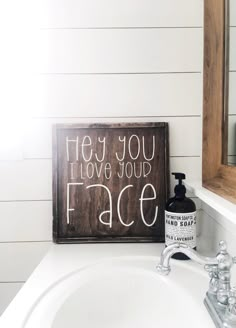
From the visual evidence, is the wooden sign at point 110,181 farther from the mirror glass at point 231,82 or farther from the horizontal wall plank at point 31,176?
the mirror glass at point 231,82

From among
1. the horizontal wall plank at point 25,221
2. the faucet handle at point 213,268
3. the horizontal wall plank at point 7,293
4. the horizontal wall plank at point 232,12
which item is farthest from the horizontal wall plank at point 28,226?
the horizontal wall plank at point 232,12

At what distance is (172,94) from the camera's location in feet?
3.05

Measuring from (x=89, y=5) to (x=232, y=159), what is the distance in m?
0.64

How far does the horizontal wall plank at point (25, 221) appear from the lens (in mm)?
949

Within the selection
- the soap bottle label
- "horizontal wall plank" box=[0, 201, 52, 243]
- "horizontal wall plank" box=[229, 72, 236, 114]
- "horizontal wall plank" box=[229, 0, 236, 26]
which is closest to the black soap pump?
the soap bottle label

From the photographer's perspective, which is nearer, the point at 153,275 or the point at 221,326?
the point at 221,326

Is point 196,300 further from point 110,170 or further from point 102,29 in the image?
point 102,29

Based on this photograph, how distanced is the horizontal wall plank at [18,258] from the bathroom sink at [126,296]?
0.90 feet

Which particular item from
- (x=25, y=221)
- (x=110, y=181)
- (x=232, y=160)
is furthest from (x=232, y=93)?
(x=25, y=221)

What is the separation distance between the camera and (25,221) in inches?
37.5

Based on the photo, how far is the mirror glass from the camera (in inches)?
31.4

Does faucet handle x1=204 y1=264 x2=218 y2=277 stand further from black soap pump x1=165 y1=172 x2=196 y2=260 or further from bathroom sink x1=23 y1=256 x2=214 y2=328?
black soap pump x1=165 y1=172 x2=196 y2=260

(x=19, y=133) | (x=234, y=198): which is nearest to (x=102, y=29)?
(x=19, y=133)

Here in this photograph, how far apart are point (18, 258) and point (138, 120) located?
0.60m
